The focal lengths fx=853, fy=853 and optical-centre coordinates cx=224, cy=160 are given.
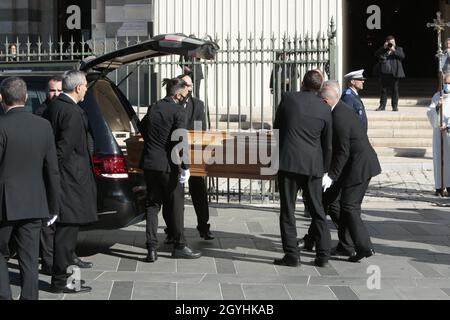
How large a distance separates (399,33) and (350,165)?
22.2 metres

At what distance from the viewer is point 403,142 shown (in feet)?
53.9

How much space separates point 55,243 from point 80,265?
3.19 feet

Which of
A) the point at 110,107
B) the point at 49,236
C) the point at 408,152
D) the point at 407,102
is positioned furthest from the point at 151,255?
the point at 407,102

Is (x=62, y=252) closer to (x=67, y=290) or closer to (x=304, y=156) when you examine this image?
(x=67, y=290)

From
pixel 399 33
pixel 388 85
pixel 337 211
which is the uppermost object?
pixel 399 33

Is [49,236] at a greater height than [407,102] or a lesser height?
lesser

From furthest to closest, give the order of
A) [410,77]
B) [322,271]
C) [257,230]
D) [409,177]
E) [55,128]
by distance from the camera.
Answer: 1. [410,77]
2. [409,177]
3. [257,230]
4. [322,271]
5. [55,128]

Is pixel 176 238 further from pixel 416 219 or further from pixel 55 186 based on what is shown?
pixel 416 219

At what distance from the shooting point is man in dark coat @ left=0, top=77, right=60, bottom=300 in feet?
20.3

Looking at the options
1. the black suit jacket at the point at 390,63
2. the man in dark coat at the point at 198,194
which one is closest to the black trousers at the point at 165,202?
the man in dark coat at the point at 198,194

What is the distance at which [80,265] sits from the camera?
327 inches

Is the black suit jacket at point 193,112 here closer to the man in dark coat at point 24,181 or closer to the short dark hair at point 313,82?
the short dark hair at point 313,82

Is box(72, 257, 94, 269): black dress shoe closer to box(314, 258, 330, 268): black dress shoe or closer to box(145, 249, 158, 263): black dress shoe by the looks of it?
box(145, 249, 158, 263): black dress shoe
